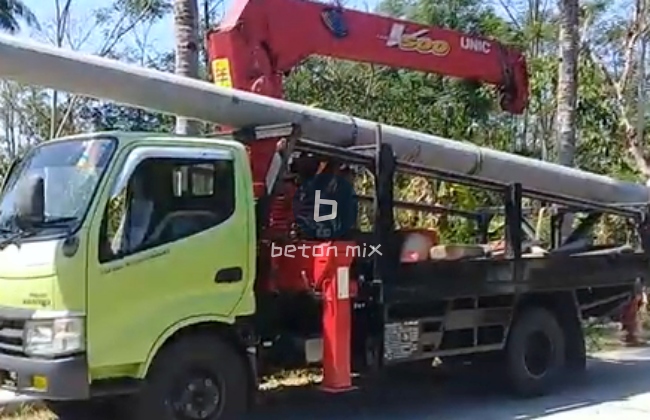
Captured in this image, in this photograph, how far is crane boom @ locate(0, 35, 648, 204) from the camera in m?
8.09

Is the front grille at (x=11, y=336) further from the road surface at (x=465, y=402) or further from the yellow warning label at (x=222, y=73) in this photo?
the yellow warning label at (x=222, y=73)

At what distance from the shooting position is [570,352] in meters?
11.4

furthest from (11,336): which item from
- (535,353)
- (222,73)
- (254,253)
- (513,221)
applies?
(535,353)

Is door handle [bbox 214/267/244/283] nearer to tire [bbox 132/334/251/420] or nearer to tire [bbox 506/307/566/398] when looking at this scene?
tire [bbox 132/334/251/420]

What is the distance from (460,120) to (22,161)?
14.9 meters

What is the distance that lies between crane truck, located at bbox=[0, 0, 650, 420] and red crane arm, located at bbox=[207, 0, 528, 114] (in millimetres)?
28

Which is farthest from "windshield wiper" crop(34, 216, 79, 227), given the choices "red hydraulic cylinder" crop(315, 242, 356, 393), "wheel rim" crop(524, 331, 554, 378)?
"wheel rim" crop(524, 331, 554, 378)

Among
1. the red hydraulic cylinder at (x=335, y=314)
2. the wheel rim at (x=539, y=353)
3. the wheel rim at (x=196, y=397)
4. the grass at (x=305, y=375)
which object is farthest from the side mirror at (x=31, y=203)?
the wheel rim at (x=539, y=353)

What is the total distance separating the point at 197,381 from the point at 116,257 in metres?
1.20

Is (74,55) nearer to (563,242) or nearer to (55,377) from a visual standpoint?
(55,377)

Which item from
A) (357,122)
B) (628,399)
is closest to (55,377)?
(357,122)

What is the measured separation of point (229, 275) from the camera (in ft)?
27.9

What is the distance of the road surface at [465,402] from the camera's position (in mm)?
9914

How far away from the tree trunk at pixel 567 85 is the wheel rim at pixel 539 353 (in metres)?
4.93
